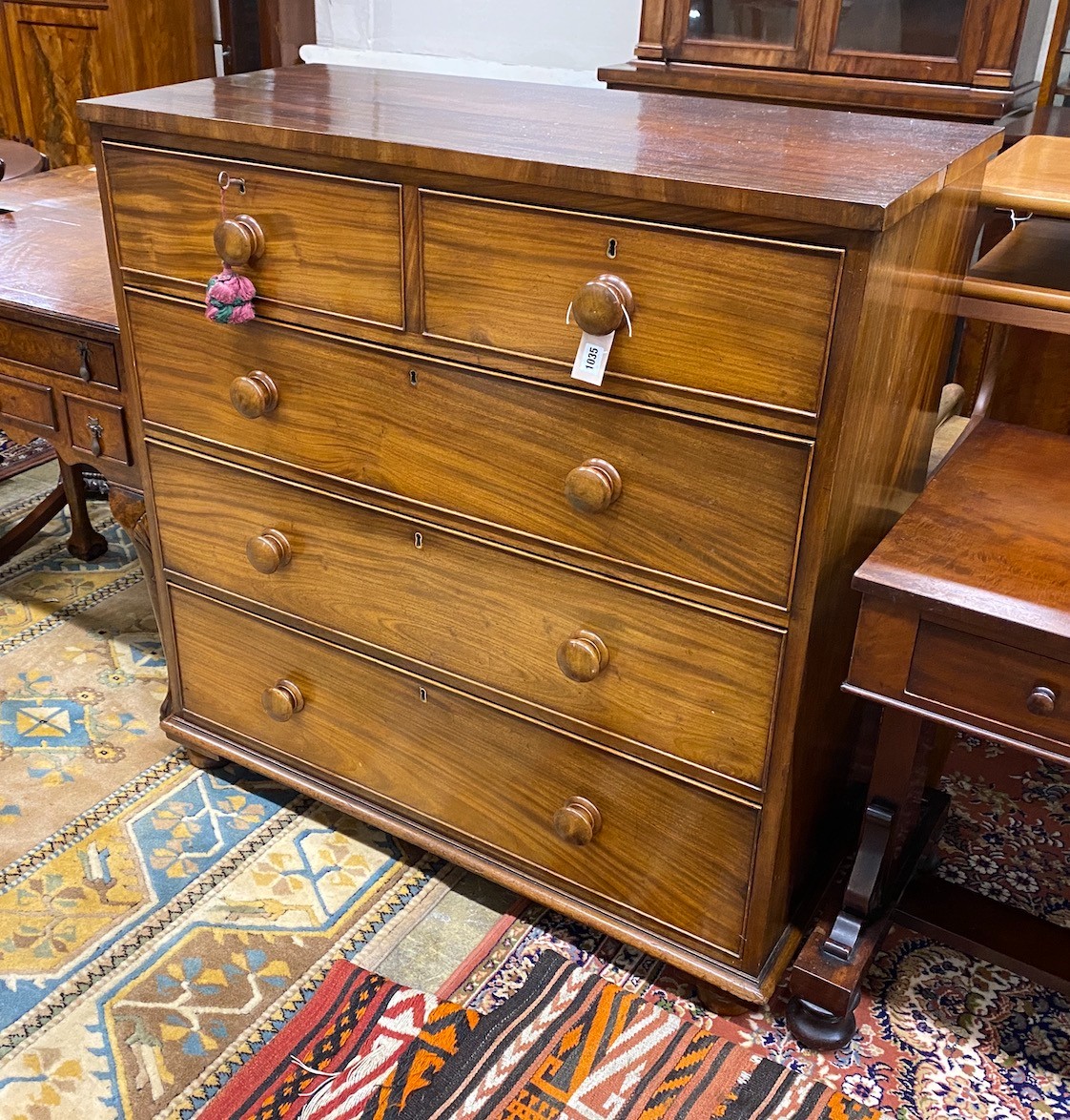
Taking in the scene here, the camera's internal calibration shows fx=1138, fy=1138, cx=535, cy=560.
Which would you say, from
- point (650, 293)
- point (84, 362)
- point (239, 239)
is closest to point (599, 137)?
point (650, 293)

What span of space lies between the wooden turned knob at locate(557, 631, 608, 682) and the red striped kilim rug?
1.80ft

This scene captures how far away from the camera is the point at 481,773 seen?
175cm

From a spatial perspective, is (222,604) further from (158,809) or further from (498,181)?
(498,181)

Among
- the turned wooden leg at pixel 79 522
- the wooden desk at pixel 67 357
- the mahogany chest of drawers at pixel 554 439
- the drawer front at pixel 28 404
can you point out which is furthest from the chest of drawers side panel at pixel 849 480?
the turned wooden leg at pixel 79 522

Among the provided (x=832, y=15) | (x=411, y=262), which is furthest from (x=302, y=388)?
(x=832, y=15)

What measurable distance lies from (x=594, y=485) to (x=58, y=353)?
1.15 metres

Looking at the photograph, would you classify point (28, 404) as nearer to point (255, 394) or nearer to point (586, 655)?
point (255, 394)

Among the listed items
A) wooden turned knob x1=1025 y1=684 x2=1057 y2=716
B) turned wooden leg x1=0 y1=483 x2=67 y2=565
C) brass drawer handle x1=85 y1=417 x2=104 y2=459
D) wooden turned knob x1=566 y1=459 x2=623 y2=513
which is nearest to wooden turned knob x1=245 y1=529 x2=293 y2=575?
brass drawer handle x1=85 y1=417 x2=104 y2=459

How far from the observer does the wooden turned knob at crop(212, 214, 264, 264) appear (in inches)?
60.7

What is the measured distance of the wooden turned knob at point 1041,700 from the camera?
4.09ft

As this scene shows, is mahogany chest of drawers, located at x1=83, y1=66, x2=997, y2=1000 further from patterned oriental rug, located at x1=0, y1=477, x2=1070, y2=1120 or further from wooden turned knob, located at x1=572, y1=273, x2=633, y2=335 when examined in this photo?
patterned oriental rug, located at x1=0, y1=477, x2=1070, y2=1120

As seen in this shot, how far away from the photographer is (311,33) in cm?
341

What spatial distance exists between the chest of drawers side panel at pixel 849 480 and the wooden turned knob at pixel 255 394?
816 mm

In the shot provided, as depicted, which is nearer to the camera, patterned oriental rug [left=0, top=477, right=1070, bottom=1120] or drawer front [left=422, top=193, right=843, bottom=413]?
drawer front [left=422, top=193, right=843, bottom=413]
